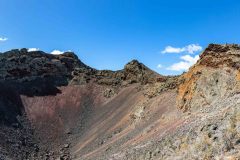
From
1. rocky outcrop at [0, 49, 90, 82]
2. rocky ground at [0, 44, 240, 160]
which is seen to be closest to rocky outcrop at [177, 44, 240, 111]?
rocky ground at [0, 44, 240, 160]

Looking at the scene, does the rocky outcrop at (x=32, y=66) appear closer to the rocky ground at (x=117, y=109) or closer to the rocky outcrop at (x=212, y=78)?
the rocky ground at (x=117, y=109)

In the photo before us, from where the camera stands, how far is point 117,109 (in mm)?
80312

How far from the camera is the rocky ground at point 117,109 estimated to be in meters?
36.1

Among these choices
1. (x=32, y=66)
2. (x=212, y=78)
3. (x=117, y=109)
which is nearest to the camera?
(x=212, y=78)

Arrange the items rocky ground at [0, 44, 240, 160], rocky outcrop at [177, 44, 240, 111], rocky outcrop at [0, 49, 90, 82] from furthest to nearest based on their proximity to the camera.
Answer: rocky outcrop at [0, 49, 90, 82] → rocky outcrop at [177, 44, 240, 111] → rocky ground at [0, 44, 240, 160]

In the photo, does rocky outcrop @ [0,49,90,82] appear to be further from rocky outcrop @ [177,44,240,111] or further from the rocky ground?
rocky outcrop @ [177,44,240,111]

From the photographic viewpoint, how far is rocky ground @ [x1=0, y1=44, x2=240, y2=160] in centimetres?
3609

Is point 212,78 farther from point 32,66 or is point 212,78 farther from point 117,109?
point 32,66

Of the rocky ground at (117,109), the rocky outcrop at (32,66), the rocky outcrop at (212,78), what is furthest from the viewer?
the rocky outcrop at (32,66)

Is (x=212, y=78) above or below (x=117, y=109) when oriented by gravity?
above

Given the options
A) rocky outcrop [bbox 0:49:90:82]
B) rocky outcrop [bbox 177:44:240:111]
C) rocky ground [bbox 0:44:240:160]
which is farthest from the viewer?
rocky outcrop [bbox 0:49:90:82]

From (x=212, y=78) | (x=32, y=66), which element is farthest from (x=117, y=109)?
(x=212, y=78)

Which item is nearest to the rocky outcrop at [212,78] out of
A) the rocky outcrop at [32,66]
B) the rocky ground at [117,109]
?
the rocky ground at [117,109]

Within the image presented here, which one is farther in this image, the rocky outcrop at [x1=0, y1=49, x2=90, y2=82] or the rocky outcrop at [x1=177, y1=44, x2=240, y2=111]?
the rocky outcrop at [x1=0, y1=49, x2=90, y2=82]
